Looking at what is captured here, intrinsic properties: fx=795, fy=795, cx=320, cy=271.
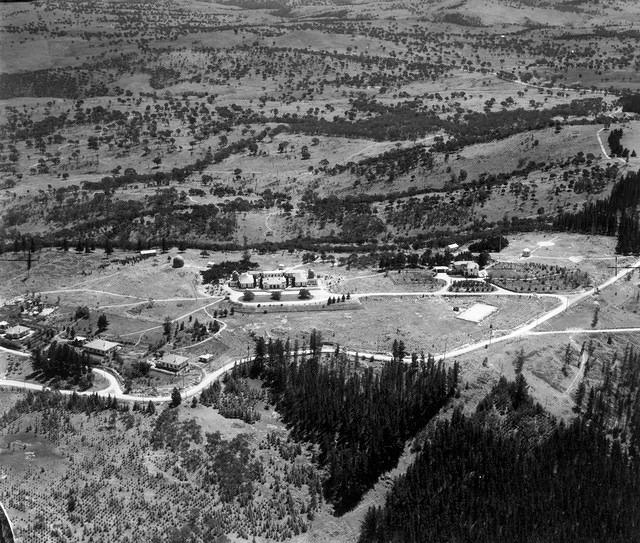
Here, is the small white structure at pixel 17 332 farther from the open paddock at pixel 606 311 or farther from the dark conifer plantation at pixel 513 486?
the open paddock at pixel 606 311

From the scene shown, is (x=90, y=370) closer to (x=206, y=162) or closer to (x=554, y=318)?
(x=554, y=318)

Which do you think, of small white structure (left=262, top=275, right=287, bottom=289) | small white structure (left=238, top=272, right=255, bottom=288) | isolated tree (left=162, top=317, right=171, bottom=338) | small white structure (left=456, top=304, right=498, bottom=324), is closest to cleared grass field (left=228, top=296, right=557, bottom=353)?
small white structure (left=456, top=304, right=498, bottom=324)

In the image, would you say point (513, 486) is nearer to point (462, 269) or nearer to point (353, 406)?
point (353, 406)

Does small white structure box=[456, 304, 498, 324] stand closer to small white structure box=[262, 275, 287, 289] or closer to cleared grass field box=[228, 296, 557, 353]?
cleared grass field box=[228, 296, 557, 353]

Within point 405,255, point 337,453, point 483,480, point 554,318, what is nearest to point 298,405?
point 337,453

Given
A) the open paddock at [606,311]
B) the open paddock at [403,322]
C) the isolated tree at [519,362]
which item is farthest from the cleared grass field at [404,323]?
the isolated tree at [519,362]

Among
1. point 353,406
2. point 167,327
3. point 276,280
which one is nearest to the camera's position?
point 353,406

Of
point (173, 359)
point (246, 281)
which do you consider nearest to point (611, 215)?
point (246, 281)
